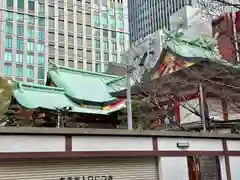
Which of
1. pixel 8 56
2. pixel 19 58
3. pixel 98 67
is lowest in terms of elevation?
pixel 19 58

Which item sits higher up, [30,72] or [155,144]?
[30,72]

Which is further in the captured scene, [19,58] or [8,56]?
[19,58]

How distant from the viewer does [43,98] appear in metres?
25.0

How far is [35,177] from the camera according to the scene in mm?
7594

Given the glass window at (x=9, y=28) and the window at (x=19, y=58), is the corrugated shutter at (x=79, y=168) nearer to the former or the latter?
the window at (x=19, y=58)

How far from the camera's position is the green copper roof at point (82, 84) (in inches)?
1070

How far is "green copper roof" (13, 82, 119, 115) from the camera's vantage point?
23.9m

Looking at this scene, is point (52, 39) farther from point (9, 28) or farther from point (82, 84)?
point (82, 84)

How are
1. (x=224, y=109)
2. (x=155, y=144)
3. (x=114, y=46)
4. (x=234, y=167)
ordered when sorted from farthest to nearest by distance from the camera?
(x=114, y=46) → (x=224, y=109) → (x=234, y=167) → (x=155, y=144)

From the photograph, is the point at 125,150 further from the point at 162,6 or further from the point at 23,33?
the point at 23,33

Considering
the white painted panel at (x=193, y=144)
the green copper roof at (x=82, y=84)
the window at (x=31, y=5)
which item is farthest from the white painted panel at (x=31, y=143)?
the window at (x=31, y=5)

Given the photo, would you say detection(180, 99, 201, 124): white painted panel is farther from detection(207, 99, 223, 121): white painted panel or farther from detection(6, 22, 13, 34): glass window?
detection(6, 22, 13, 34): glass window

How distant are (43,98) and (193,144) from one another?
1670cm

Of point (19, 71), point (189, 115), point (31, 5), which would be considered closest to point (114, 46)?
point (31, 5)
